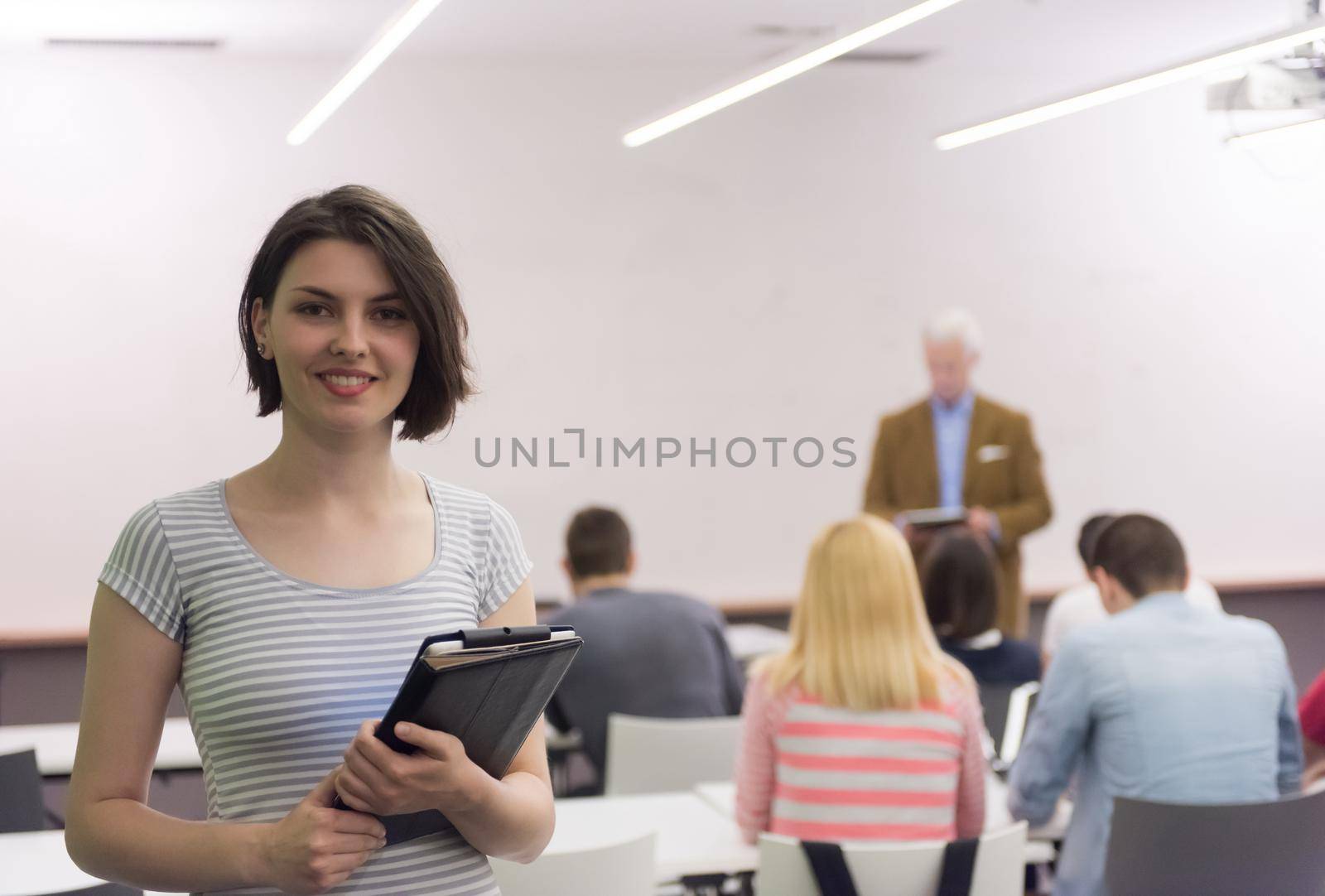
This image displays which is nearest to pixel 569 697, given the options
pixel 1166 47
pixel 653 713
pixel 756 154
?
pixel 653 713

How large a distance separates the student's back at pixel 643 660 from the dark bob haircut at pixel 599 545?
0.47 feet

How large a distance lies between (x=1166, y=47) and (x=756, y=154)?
6.24ft

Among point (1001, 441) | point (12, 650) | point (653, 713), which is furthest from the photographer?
point (1001, 441)

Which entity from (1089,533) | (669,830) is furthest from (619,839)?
(1089,533)

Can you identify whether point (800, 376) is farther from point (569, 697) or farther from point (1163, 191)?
point (569, 697)

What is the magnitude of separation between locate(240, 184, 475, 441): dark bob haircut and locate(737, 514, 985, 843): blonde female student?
1.47m

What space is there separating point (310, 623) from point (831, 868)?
1256mm

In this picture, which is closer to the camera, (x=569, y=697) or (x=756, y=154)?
(x=569, y=697)

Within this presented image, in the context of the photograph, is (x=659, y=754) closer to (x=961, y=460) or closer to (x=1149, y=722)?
(x=1149, y=722)

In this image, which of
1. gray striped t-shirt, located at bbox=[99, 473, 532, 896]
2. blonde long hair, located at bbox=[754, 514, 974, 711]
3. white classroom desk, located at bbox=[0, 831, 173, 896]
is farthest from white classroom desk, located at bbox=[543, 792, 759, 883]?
gray striped t-shirt, located at bbox=[99, 473, 532, 896]

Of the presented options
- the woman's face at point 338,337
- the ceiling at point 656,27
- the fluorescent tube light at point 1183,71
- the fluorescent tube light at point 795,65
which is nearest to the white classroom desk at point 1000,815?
the woman's face at point 338,337

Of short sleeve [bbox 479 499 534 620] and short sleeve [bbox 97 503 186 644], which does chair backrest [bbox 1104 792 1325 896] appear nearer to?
short sleeve [bbox 479 499 534 620]

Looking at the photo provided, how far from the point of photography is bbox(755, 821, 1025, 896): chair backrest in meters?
2.25

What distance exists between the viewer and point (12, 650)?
17.6 feet
